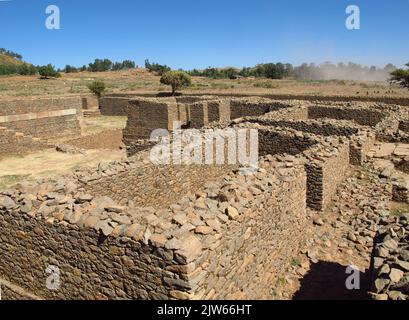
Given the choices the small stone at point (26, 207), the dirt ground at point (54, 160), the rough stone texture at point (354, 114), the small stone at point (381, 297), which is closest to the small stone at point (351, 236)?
the small stone at point (381, 297)

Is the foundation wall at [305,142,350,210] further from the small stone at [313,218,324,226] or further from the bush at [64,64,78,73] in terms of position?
the bush at [64,64,78,73]

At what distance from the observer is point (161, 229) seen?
4.40 metres

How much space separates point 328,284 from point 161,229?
3358 mm

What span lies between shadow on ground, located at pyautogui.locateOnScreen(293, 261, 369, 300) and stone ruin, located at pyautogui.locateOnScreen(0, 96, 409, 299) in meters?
0.48

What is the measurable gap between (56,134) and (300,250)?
54.8ft

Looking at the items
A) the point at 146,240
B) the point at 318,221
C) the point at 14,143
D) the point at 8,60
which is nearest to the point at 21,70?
the point at 8,60

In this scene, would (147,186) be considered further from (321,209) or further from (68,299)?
(321,209)

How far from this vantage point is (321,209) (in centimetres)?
834

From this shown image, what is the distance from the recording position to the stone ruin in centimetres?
428

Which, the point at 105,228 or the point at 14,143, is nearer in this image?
the point at 105,228

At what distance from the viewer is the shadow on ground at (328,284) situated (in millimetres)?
5852

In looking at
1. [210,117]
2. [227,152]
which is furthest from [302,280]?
[210,117]

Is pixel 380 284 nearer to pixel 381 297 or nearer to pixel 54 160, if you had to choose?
pixel 381 297

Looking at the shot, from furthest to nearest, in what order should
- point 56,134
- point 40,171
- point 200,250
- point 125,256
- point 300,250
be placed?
point 56,134 < point 40,171 < point 300,250 < point 125,256 < point 200,250
